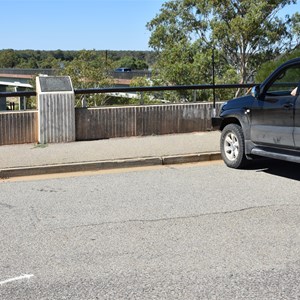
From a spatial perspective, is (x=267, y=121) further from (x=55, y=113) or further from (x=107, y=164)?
(x=55, y=113)

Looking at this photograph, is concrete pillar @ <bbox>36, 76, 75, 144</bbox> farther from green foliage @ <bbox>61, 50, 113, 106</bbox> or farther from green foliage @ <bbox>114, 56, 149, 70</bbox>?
green foliage @ <bbox>114, 56, 149, 70</bbox>

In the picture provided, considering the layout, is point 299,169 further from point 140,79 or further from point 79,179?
point 140,79

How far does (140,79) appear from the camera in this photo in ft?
109

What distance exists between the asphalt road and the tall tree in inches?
1182

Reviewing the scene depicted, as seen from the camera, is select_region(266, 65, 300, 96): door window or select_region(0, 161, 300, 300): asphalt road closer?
select_region(0, 161, 300, 300): asphalt road

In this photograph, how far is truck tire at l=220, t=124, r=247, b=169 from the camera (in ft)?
27.5

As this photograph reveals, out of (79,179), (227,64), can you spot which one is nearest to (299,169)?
(79,179)

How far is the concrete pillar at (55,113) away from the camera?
1026cm

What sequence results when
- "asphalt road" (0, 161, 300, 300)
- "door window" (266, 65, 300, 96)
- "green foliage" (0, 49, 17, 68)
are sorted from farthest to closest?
1. "green foliage" (0, 49, 17, 68)
2. "door window" (266, 65, 300, 96)
3. "asphalt road" (0, 161, 300, 300)

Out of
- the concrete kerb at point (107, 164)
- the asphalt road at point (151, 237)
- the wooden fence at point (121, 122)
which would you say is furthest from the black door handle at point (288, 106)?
the wooden fence at point (121, 122)

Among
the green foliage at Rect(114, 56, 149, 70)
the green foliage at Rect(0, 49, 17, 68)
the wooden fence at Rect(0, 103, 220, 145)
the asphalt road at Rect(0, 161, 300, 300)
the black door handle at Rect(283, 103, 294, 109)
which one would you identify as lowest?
the asphalt road at Rect(0, 161, 300, 300)

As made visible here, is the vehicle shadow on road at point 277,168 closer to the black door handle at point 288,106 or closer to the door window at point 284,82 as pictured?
the black door handle at point 288,106

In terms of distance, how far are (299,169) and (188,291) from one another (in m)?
5.33

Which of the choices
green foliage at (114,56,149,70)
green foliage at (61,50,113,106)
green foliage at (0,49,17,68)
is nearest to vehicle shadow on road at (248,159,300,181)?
green foliage at (61,50,113,106)
